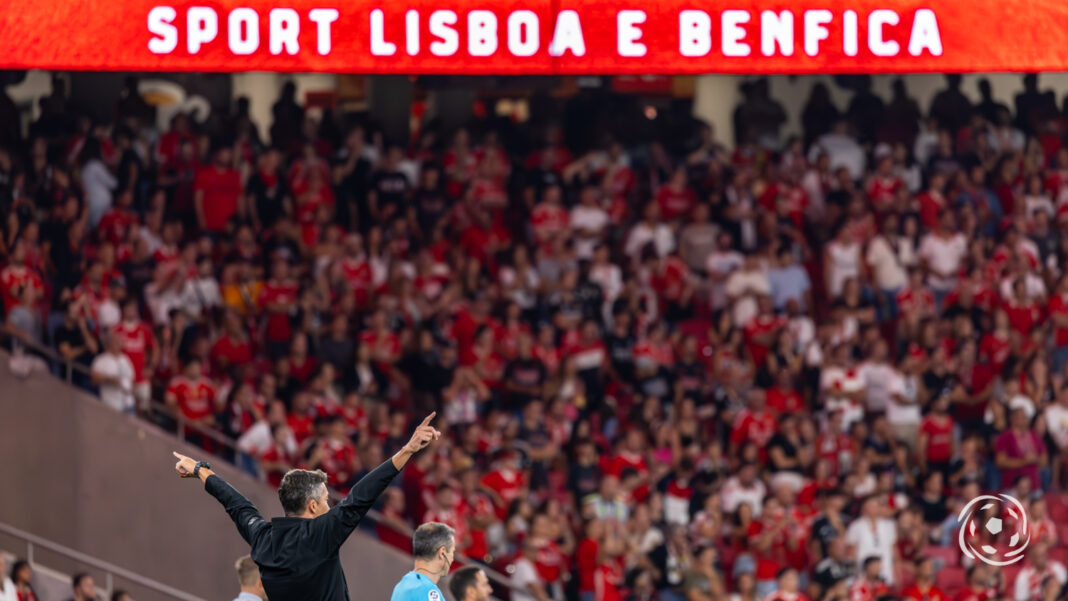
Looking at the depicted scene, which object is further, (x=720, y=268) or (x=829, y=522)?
(x=720, y=268)

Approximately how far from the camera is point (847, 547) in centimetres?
1705

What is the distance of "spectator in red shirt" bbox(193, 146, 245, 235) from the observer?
1947cm

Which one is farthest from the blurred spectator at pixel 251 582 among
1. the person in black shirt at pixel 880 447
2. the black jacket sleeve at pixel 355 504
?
the person in black shirt at pixel 880 447

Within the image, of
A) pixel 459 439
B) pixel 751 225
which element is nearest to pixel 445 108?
pixel 751 225

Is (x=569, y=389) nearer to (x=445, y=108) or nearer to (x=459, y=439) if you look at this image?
(x=459, y=439)

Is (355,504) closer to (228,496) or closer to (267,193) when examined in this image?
(228,496)

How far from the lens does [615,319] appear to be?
19.2 meters

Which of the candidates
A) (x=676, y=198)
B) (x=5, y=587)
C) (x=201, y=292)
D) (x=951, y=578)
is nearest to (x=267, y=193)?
(x=201, y=292)

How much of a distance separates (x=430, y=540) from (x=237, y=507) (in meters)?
0.97

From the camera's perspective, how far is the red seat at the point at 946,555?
57.3ft

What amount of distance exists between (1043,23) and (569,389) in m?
6.67

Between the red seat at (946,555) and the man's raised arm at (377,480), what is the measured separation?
9.94 m

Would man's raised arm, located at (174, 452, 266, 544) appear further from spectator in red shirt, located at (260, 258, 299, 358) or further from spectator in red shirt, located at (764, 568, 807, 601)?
spectator in red shirt, located at (260, 258, 299, 358)

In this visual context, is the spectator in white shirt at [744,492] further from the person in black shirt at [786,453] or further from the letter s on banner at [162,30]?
the letter s on banner at [162,30]
